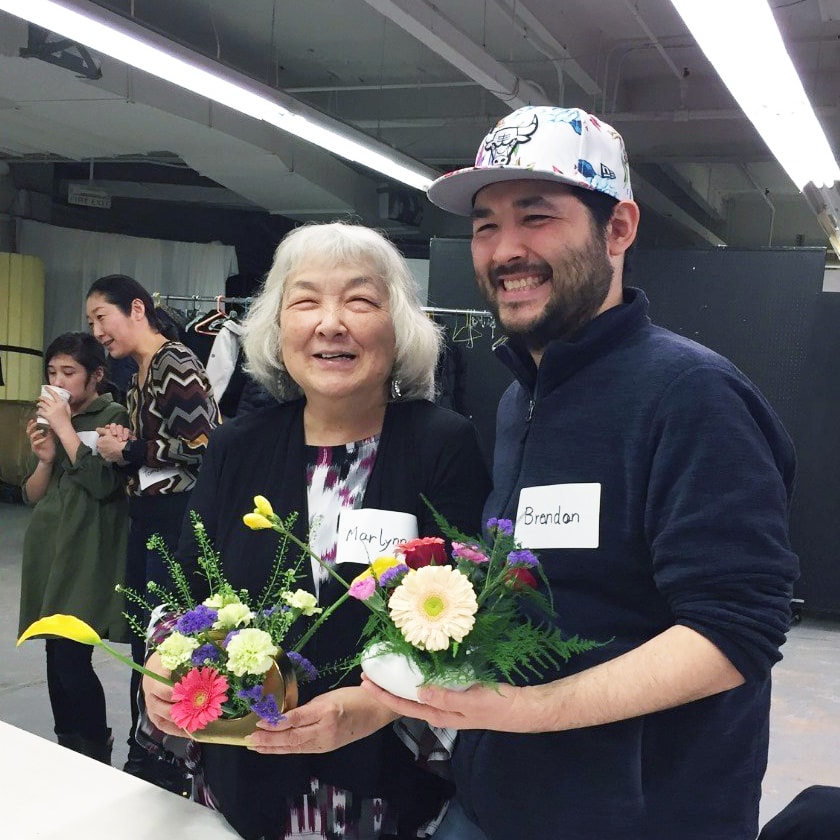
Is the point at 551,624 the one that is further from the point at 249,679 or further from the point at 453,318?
the point at 453,318

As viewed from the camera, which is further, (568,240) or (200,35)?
(200,35)

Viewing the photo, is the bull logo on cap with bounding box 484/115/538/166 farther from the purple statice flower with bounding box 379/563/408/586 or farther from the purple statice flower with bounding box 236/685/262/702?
the purple statice flower with bounding box 236/685/262/702

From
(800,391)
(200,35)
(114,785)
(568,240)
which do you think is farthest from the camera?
(200,35)

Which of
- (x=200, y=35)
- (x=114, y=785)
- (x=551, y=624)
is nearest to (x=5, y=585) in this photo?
(x=200, y=35)

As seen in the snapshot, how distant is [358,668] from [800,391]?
16.4ft

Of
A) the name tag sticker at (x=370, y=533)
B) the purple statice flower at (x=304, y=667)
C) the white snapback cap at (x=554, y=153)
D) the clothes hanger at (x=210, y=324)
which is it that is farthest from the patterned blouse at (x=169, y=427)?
the clothes hanger at (x=210, y=324)

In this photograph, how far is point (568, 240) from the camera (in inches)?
45.4

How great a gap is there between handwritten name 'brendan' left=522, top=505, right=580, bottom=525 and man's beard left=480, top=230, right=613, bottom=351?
0.79 feet

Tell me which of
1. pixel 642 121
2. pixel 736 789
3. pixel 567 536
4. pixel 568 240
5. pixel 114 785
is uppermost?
pixel 642 121

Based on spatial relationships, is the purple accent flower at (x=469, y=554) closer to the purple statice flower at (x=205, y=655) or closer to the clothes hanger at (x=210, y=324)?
the purple statice flower at (x=205, y=655)

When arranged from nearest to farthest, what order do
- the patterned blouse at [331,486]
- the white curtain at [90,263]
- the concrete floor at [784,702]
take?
the patterned blouse at [331,486]
the concrete floor at [784,702]
the white curtain at [90,263]

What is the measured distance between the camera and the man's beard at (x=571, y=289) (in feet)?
3.77

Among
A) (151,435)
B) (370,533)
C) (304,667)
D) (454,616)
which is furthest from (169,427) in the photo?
(454,616)

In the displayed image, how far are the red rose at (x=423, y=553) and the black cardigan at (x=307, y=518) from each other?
1.17ft
